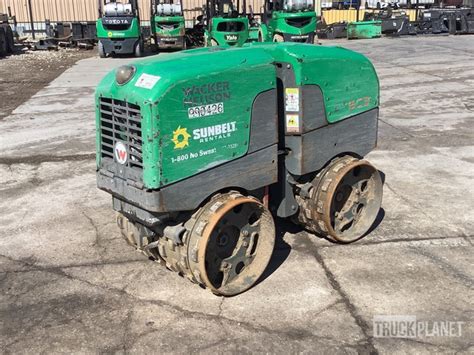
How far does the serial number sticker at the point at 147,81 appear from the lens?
3.58m

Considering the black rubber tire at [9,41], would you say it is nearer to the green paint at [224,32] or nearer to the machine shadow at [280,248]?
the green paint at [224,32]

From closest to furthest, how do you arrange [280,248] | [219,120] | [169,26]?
1. [219,120]
2. [280,248]
3. [169,26]

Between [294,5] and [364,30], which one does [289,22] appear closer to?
[294,5]

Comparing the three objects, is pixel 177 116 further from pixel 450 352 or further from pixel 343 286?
pixel 450 352

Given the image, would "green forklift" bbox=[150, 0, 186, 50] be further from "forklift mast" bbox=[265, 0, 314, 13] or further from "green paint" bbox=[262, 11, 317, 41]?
"forklift mast" bbox=[265, 0, 314, 13]

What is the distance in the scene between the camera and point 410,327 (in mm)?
3781

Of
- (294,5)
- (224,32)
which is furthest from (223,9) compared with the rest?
(294,5)

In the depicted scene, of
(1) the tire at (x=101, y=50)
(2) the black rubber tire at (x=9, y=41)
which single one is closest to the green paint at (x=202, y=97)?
(1) the tire at (x=101, y=50)

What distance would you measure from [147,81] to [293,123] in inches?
53.3

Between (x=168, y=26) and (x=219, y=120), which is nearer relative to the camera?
(x=219, y=120)

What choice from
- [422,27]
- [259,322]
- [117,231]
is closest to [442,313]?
[259,322]

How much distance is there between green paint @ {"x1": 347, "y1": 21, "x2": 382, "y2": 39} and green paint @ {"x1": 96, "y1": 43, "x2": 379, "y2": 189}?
2493 centimetres

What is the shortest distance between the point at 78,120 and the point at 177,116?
7564 millimetres

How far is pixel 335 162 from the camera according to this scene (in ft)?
15.9
